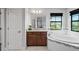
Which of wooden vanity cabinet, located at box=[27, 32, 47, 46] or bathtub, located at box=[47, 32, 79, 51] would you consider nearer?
bathtub, located at box=[47, 32, 79, 51]

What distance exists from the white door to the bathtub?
15.9 inches

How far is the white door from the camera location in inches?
62.9

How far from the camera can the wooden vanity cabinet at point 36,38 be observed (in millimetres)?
1647

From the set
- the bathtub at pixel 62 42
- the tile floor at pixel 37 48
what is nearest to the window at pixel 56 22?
the bathtub at pixel 62 42

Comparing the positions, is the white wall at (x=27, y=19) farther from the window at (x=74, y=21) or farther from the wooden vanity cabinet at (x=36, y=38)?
the window at (x=74, y=21)

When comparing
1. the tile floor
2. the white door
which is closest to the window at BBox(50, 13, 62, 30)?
the tile floor

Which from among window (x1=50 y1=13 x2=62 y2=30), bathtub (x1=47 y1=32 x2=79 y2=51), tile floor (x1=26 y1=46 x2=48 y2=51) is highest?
window (x1=50 y1=13 x2=62 y2=30)

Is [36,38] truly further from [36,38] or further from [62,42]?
[62,42]

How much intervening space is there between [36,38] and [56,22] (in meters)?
0.35

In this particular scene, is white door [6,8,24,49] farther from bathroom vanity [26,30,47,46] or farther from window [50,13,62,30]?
window [50,13,62,30]

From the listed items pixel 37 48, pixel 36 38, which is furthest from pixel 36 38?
pixel 37 48

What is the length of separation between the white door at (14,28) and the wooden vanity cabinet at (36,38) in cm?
11
